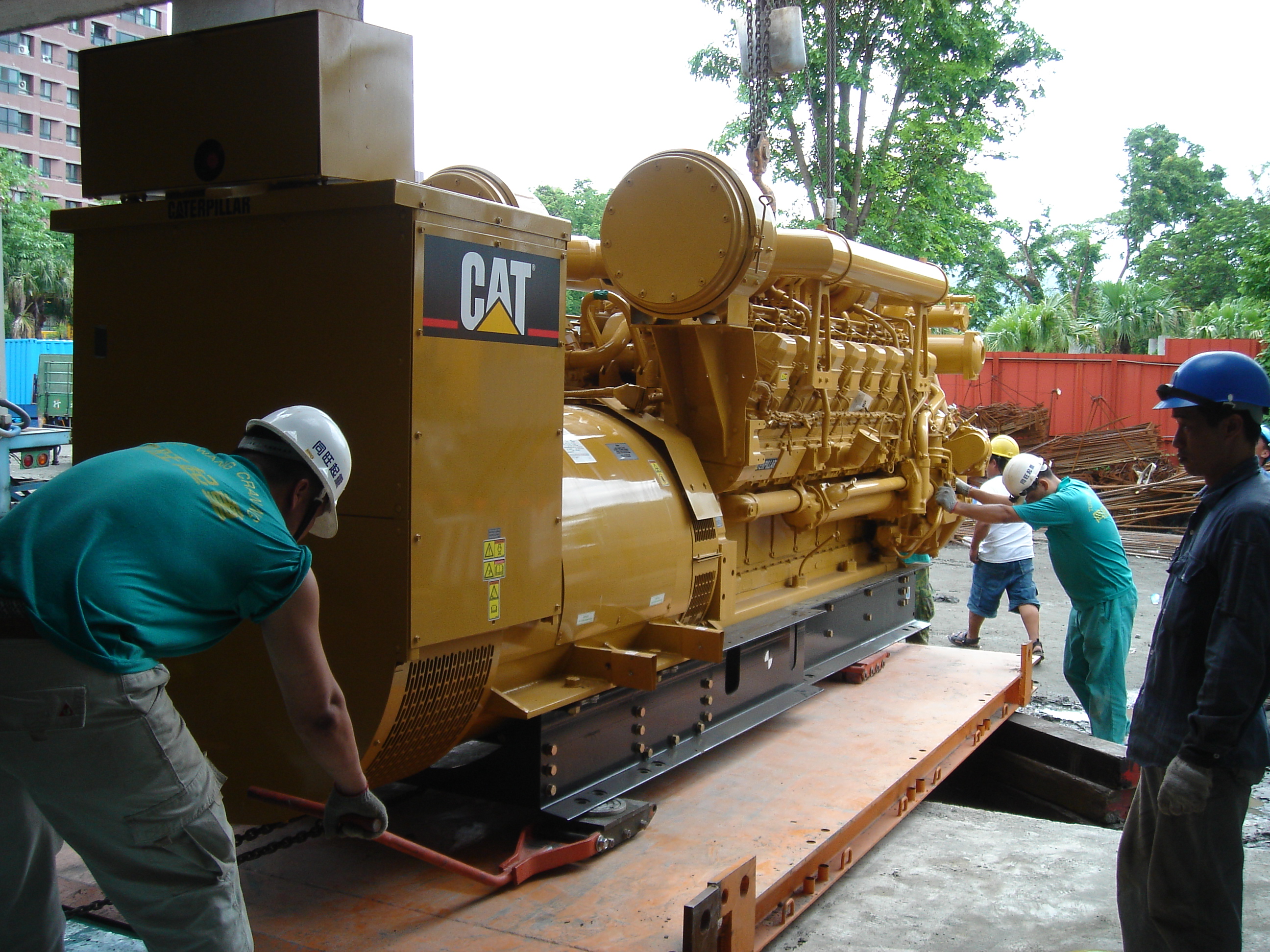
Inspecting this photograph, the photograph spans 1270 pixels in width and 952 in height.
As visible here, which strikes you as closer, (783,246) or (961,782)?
(783,246)

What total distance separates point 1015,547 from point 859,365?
361 centimetres

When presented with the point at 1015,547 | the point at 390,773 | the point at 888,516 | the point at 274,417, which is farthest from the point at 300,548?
the point at 1015,547

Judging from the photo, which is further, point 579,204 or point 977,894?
point 579,204

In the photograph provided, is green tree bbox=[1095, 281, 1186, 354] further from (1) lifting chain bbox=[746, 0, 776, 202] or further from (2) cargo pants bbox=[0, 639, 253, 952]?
(2) cargo pants bbox=[0, 639, 253, 952]

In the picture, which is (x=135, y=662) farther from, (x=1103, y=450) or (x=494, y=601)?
(x=1103, y=450)

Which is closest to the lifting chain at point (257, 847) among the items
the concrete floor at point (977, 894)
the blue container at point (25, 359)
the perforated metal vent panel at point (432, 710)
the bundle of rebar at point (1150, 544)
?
the concrete floor at point (977, 894)

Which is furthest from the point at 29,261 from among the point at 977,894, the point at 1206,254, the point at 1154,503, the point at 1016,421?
the point at 1206,254

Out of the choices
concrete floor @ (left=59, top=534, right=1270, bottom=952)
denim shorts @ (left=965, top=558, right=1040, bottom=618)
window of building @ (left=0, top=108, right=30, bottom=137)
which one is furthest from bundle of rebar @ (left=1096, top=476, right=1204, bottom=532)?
window of building @ (left=0, top=108, right=30, bottom=137)

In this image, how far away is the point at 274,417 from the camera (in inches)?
103

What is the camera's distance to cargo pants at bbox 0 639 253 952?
2170 mm

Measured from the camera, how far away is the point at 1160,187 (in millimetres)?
43750

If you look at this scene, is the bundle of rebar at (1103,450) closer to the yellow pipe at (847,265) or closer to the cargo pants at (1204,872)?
the yellow pipe at (847,265)

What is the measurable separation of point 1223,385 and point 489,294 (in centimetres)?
228

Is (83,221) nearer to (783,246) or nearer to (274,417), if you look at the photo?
(274,417)
